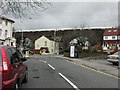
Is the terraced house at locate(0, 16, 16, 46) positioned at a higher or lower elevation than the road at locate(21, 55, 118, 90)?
higher

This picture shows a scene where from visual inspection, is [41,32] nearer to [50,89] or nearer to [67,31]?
[67,31]

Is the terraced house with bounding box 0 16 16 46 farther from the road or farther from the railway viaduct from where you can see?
the road

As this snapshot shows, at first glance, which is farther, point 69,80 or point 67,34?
point 67,34

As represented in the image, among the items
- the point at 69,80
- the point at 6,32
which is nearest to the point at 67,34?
the point at 6,32

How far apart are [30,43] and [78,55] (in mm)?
66603

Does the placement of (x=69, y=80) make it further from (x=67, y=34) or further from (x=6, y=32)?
(x=67, y=34)

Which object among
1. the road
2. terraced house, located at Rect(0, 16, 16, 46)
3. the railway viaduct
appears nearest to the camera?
the road

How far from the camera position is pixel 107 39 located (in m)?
75.4

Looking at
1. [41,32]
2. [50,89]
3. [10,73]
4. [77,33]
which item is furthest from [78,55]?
[41,32]

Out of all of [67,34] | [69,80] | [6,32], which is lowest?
[69,80]

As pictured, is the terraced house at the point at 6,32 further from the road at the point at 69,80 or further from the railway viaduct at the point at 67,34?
the road at the point at 69,80

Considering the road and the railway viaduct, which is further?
the railway viaduct

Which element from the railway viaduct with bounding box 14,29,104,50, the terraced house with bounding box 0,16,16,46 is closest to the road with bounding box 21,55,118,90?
the terraced house with bounding box 0,16,16,46

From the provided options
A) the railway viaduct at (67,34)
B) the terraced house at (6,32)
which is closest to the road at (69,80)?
the terraced house at (6,32)
